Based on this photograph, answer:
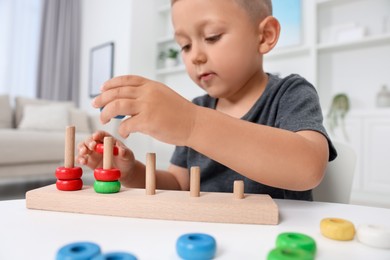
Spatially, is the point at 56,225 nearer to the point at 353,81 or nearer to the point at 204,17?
the point at 204,17

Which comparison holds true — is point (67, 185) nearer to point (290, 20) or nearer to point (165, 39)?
point (290, 20)

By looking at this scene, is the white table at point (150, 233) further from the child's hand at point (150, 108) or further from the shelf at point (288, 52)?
the shelf at point (288, 52)

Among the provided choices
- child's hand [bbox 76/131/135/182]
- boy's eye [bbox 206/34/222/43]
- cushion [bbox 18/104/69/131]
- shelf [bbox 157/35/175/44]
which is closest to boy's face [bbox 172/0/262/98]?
boy's eye [bbox 206/34/222/43]

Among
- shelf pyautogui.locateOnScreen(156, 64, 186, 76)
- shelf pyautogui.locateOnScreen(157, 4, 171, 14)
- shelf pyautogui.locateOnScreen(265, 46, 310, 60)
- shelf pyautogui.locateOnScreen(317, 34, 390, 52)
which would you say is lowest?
shelf pyautogui.locateOnScreen(317, 34, 390, 52)

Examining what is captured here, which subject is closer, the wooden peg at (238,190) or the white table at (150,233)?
the white table at (150,233)

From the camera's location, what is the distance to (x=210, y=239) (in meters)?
0.29

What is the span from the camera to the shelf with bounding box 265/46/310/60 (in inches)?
114

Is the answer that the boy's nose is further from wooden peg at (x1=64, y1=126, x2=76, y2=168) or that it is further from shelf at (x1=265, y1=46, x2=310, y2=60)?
shelf at (x1=265, y1=46, x2=310, y2=60)

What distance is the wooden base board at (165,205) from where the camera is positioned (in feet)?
1.32

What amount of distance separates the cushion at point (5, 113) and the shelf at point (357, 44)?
3138 millimetres

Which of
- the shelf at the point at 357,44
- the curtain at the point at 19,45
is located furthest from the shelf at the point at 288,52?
the curtain at the point at 19,45

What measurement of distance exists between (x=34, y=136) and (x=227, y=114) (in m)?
2.45

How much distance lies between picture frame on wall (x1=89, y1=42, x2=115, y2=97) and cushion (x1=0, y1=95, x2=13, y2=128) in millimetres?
1294

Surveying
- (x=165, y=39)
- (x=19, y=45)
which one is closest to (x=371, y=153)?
(x=165, y=39)
